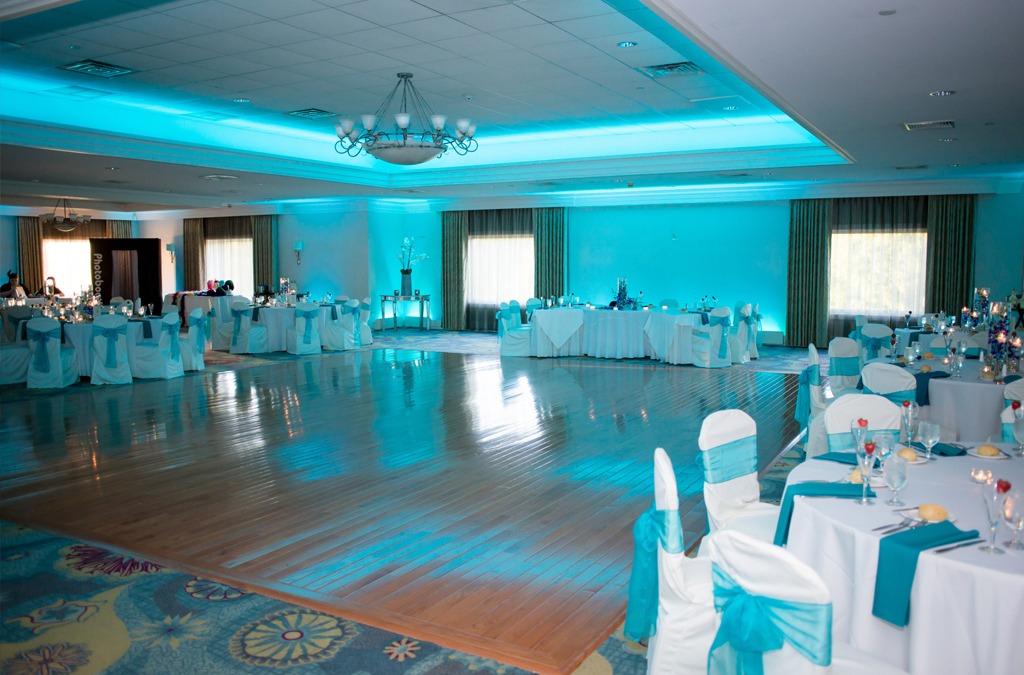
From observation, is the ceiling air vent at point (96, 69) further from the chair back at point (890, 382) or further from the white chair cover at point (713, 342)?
the white chair cover at point (713, 342)

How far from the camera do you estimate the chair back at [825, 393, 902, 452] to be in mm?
4246

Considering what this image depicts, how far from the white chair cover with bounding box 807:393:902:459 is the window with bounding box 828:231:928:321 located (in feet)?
36.2

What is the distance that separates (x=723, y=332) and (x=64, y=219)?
45.4 feet

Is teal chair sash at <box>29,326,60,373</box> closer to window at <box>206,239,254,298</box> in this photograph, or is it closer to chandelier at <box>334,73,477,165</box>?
chandelier at <box>334,73,477,165</box>

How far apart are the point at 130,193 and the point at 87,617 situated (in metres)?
14.1

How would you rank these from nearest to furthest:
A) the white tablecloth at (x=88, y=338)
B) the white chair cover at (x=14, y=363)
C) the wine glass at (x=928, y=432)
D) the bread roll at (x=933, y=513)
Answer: the bread roll at (x=933, y=513) < the wine glass at (x=928, y=432) < the white chair cover at (x=14, y=363) < the white tablecloth at (x=88, y=338)

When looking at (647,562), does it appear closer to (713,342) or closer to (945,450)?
(945,450)

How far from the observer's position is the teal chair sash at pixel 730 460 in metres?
3.71

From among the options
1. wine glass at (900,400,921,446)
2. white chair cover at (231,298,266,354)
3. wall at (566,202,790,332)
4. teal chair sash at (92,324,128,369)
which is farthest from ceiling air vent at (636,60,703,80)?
white chair cover at (231,298,266,354)

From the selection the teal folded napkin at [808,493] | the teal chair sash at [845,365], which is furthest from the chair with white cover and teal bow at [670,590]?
the teal chair sash at [845,365]

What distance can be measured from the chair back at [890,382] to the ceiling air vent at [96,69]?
7239mm

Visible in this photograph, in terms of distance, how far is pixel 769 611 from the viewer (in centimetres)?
215

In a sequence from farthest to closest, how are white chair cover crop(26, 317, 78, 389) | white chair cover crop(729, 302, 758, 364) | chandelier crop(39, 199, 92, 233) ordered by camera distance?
chandelier crop(39, 199, 92, 233) → white chair cover crop(729, 302, 758, 364) → white chair cover crop(26, 317, 78, 389)

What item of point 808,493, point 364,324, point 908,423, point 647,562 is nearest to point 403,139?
point 908,423
